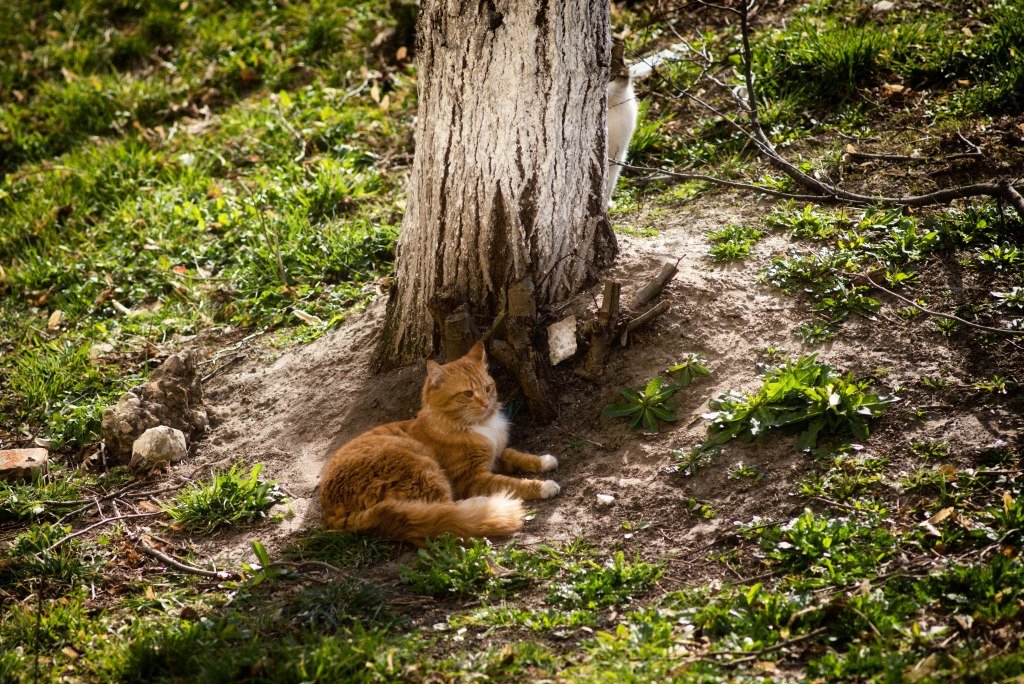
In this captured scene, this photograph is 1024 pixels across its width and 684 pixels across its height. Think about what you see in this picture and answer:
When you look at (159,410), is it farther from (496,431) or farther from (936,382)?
(936,382)

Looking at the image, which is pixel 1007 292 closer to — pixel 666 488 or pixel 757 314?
pixel 757 314

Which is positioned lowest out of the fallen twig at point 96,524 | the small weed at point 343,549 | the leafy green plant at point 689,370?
the fallen twig at point 96,524

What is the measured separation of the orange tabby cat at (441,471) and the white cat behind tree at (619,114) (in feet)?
7.84

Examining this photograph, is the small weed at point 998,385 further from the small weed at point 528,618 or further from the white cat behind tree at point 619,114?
the white cat behind tree at point 619,114

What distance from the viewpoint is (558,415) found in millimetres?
4312

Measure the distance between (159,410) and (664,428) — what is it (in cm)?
283

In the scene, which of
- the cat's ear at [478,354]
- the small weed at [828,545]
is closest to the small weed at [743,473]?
the small weed at [828,545]

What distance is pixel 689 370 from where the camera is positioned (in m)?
4.11

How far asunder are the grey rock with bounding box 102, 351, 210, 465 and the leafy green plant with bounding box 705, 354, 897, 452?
9.66 ft

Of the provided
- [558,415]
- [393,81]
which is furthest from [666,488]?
[393,81]

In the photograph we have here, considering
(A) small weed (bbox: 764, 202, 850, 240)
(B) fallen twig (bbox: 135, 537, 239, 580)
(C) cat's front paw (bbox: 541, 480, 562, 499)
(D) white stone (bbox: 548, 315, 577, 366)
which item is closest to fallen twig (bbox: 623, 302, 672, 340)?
(D) white stone (bbox: 548, 315, 577, 366)

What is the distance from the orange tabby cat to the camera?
139 inches

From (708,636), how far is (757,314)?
6.88ft

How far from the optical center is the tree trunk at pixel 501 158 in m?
4.23
